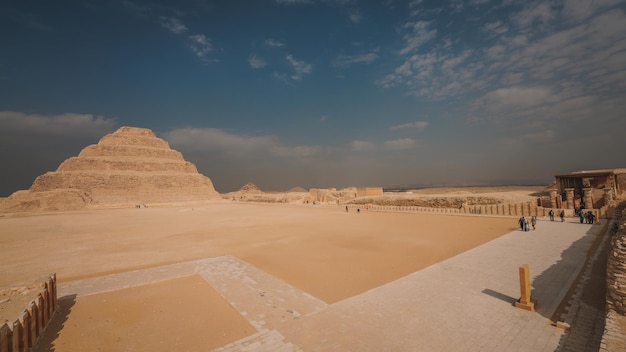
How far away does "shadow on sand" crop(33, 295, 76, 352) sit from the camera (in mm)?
4441

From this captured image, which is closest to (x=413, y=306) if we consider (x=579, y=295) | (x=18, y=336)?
(x=579, y=295)

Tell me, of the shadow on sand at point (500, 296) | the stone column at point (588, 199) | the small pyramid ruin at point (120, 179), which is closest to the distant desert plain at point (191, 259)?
the shadow on sand at point (500, 296)

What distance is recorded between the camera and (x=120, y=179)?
178 feet

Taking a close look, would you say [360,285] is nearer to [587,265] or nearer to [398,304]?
[398,304]

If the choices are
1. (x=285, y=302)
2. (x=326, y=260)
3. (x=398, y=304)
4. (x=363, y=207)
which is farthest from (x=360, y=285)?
(x=363, y=207)

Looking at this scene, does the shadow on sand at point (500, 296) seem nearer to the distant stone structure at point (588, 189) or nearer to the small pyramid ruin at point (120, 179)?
the distant stone structure at point (588, 189)

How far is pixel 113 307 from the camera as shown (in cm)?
596

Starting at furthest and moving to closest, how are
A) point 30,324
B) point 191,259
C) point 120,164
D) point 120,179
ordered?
point 120,164
point 120,179
point 191,259
point 30,324

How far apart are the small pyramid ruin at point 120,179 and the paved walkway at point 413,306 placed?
1989 inches

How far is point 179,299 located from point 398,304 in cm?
507

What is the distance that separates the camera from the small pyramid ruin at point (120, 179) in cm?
4332

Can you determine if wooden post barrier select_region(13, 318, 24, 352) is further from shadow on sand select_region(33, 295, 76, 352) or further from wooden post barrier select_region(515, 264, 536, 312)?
wooden post barrier select_region(515, 264, 536, 312)

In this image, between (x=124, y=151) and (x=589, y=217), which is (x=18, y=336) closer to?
(x=589, y=217)

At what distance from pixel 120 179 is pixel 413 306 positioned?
64.5m
